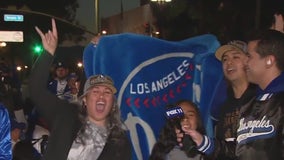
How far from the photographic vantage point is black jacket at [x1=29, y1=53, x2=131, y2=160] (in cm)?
397

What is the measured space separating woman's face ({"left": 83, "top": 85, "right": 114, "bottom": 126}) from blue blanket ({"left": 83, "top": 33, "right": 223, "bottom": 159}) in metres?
0.71

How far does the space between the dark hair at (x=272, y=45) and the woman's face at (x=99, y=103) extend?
4.18 feet

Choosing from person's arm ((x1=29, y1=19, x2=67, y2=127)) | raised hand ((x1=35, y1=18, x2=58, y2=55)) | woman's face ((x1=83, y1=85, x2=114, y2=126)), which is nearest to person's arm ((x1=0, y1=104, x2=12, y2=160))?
person's arm ((x1=29, y1=19, x2=67, y2=127))

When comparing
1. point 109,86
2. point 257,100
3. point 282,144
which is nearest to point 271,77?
point 257,100

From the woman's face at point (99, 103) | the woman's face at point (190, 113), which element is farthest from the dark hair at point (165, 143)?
the woman's face at point (99, 103)

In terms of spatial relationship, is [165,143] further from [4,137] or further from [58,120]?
[4,137]

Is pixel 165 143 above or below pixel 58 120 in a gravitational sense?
below

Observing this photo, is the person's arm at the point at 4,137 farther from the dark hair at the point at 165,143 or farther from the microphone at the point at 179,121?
the dark hair at the point at 165,143

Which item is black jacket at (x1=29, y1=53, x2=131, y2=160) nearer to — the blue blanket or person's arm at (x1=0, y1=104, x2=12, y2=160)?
person's arm at (x1=0, y1=104, x2=12, y2=160)


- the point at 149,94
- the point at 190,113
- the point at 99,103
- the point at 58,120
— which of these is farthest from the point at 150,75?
the point at 58,120

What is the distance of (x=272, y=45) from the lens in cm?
346

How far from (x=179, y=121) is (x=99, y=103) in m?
0.63

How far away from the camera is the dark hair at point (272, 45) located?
3439 mm

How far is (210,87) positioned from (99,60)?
1.07 m
